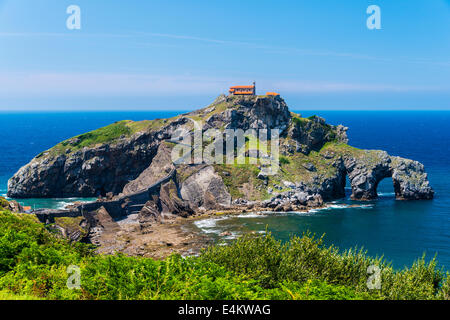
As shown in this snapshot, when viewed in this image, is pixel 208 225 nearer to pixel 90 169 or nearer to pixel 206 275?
pixel 90 169

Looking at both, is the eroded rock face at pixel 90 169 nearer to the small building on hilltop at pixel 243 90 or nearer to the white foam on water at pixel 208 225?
the small building on hilltop at pixel 243 90

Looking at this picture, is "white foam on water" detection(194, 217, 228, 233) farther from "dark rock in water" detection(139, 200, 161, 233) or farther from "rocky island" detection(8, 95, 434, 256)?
"dark rock in water" detection(139, 200, 161, 233)

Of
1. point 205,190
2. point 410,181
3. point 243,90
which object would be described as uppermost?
point 243,90

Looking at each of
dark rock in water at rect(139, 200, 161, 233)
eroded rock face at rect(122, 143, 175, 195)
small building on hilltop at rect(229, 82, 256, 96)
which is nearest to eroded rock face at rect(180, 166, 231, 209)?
eroded rock face at rect(122, 143, 175, 195)

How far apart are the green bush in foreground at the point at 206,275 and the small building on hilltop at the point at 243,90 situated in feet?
288

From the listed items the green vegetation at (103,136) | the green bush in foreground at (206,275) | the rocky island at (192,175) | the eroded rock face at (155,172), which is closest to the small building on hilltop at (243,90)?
the rocky island at (192,175)

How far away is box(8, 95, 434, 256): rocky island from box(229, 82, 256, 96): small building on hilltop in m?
3.87

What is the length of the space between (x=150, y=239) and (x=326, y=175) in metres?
56.0

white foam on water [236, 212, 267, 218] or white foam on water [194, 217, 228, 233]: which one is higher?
white foam on water [236, 212, 267, 218]

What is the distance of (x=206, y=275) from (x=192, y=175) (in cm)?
7727

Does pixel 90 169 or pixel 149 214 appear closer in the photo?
pixel 149 214

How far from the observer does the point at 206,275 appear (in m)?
25.5

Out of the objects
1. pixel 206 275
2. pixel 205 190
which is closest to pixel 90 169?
pixel 205 190

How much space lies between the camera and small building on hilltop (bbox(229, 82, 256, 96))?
12470cm
